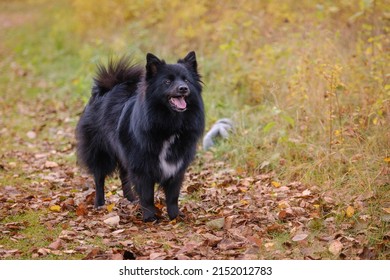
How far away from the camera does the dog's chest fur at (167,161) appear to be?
16.5 ft

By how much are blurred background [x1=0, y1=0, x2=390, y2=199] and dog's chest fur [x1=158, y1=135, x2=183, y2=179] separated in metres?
1.51

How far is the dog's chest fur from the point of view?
5031 millimetres

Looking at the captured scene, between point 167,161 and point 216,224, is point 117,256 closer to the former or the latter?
point 216,224

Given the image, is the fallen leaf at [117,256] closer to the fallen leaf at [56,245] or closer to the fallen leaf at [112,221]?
the fallen leaf at [56,245]

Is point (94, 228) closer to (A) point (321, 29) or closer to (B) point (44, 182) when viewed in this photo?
(B) point (44, 182)

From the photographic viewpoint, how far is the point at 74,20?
1617cm

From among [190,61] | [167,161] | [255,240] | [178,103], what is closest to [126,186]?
[167,161]

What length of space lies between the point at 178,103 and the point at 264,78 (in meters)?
3.65

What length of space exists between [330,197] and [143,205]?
170 centimetres

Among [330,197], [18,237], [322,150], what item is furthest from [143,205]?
[322,150]

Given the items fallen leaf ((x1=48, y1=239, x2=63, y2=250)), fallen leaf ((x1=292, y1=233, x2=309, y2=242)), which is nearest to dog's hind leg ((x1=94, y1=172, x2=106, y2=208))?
fallen leaf ((x1=48, y1=239, x2=63, y2=250))

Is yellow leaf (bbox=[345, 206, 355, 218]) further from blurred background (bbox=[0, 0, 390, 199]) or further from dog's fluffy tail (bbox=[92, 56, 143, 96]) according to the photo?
dog's fluffy tail (bbox=[92, 56, 143, 96])

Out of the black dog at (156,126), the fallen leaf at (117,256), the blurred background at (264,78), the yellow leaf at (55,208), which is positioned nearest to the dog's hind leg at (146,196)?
the black dog at (156,126)

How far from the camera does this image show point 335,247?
4.12 m
